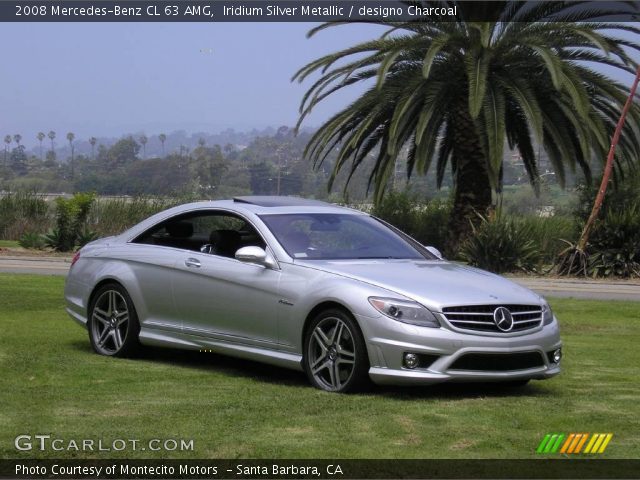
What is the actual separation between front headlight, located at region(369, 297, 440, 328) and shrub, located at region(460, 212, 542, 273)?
56.2ft

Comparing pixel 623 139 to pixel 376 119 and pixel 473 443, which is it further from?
pixel 473 443

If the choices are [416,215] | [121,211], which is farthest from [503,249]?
[121,211]

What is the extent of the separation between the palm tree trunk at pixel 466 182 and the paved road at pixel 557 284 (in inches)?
161

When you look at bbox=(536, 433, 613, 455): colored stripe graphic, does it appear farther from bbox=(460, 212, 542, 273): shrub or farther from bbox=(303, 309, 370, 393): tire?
bbox=(460, 212, 542, 273): shrub

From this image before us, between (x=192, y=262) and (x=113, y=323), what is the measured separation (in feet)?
3.65

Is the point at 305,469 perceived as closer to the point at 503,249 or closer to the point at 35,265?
the point at 35,265

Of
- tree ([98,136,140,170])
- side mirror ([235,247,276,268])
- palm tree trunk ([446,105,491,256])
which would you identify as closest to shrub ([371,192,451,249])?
palm tree trunk ([446,105,491,256])

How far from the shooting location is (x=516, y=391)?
30.7 feet

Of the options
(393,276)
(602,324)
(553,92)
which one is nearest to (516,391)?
(393,276)

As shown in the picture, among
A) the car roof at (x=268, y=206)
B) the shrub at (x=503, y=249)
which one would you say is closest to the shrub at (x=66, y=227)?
the shrub at (x=503, y=249)

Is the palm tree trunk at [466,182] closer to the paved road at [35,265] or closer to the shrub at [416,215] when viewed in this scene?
the shrub at [416,215]

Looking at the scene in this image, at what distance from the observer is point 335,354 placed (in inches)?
356

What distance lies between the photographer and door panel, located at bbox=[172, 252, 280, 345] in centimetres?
970

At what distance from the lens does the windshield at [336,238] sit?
998cm
